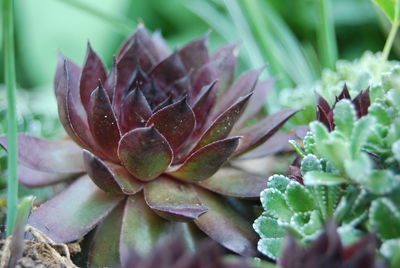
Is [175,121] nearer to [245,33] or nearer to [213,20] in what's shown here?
[245,33]

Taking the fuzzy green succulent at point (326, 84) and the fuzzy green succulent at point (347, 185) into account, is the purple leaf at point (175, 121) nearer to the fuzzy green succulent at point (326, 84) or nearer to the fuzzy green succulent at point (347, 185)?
the fuzzy green succulent at point (347, 185)

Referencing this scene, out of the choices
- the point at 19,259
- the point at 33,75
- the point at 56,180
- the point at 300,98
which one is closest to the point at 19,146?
the point at 56,180

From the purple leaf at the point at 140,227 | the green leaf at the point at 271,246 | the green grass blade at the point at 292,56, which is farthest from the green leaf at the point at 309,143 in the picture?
the green grass blade at the point at 292,56

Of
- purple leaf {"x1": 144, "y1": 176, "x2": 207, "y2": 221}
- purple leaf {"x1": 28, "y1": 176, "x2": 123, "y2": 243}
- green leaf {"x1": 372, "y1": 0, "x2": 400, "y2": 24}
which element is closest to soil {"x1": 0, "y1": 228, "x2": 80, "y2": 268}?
purple leaf {"x1": 28, "y1": 176, "x2": 123, "y2": 243}

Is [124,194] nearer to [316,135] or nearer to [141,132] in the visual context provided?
[141,132]

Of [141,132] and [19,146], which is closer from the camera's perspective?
[141,132]

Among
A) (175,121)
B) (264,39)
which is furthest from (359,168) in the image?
(264,39)

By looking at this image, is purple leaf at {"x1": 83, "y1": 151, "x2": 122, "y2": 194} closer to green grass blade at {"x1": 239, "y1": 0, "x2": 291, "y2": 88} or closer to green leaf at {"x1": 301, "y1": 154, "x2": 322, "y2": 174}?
green leaf at {"x1": 301, "y1": 154, "x2": 322, "y2": 174}
